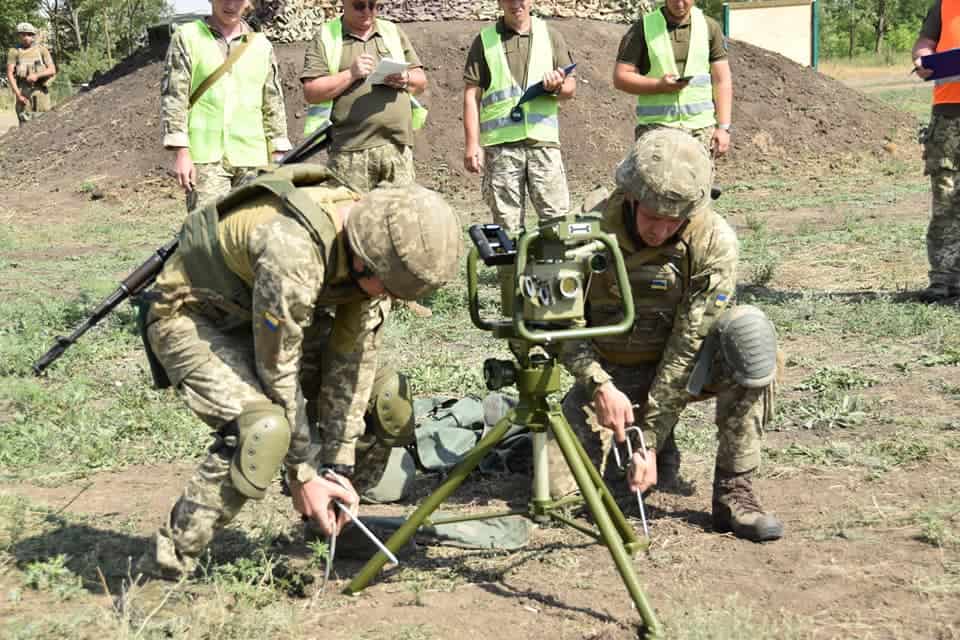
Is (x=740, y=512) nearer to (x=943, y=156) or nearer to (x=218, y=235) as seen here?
(x=218, y=235)

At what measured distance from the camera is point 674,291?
14.0 ft

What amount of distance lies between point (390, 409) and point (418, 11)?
15520 millimetres

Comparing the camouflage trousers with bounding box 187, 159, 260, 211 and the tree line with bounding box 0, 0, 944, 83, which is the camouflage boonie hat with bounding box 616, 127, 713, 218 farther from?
the tree line with bounding box 0, 0, 944, 83

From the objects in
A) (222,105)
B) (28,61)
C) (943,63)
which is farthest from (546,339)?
(28,61)

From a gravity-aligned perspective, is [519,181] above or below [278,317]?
below

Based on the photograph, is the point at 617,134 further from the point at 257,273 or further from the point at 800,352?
the point at 257,273

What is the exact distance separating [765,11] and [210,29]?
24.0m

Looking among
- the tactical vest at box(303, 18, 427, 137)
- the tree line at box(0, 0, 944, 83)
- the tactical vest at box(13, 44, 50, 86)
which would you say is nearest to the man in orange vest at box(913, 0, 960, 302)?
the tactical vest at box(303, 18, 427, 137)

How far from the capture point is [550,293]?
324cm

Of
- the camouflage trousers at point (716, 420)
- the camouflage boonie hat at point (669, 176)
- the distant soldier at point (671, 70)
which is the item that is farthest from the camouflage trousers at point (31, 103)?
the camouflage boonie hat at point (669, 176)

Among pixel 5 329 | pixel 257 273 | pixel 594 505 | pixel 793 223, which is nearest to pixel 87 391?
pixel 5 329

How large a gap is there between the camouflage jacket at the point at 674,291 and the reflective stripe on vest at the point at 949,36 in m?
3.98

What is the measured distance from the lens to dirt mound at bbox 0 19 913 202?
16406mm

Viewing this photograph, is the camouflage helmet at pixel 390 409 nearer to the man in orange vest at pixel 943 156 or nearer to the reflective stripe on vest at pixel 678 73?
the reflective stripe on vest at pixel 678 73
